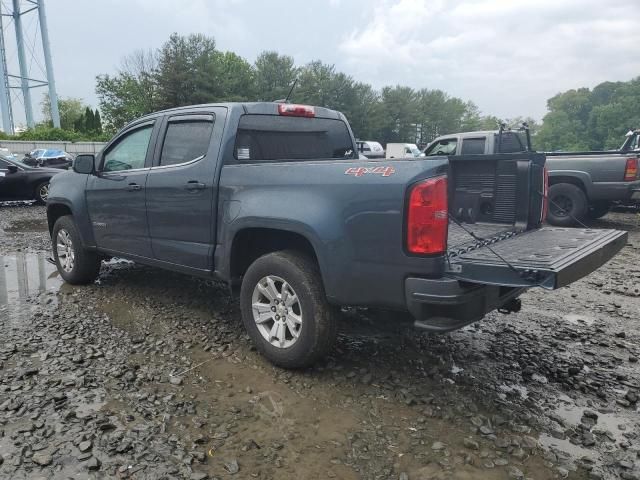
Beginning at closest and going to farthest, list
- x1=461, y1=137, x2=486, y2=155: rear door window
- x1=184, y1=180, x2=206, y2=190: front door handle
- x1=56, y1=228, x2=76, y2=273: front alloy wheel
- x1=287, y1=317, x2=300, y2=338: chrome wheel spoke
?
x1=287, y1=317, x2=300, y2=338: chrome wheel spoke → x1=184, y1=180, x2=206, y2=190: front door handle → x1=56, y1=228, x2=76, y2=273: front alloy wheel → x1=461, y1=137, x2=486, y2=155: rear door window

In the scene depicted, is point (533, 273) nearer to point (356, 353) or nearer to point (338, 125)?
point (356, 353)

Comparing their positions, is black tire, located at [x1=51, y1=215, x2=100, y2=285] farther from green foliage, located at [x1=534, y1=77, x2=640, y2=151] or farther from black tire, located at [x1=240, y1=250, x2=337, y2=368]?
green foliage, located at [x1=534, y1=77, x2=640, y2=151]

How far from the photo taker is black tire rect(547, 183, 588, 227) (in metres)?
9.38

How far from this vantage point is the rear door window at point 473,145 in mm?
9750

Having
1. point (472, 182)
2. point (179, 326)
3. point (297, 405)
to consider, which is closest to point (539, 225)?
point (472, 182)

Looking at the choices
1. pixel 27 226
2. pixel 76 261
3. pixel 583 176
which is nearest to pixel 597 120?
pixel 583 176

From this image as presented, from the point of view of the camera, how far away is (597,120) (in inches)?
1383

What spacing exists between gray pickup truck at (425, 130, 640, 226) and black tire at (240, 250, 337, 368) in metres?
6.30

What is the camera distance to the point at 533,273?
2607 mm

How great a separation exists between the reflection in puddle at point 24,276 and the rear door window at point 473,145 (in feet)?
24.7

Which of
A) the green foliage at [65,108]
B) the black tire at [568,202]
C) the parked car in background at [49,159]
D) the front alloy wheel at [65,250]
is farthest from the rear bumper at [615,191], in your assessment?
the green foliage at [65,108]

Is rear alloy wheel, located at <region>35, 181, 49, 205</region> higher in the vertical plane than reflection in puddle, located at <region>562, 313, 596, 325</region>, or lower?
higher

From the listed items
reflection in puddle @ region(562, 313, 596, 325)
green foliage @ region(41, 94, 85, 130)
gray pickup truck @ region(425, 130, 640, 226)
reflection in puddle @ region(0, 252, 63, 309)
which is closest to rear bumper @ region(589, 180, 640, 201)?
gray pickup truck @ region(425, 130, 640, 226)

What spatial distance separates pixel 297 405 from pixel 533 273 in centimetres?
160
